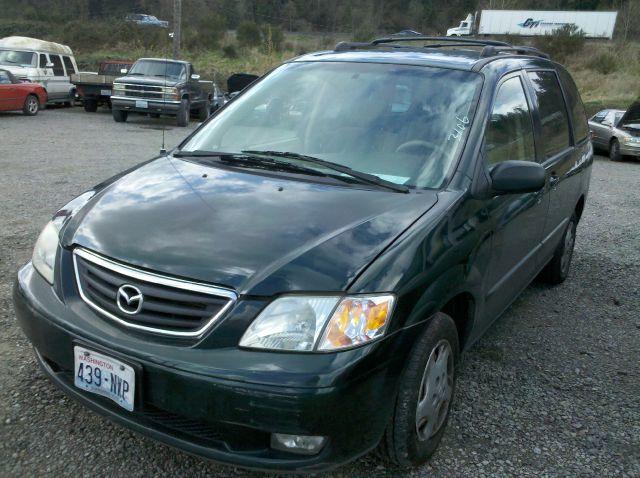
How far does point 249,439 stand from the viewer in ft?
6.72

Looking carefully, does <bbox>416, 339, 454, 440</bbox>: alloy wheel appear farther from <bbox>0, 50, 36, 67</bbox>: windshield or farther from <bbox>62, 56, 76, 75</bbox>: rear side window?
<bbox>62, 56, 76, 75</bbox>: rear side window

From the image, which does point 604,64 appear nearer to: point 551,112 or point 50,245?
point 551,112

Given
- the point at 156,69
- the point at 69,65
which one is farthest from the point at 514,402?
the point at 69,65

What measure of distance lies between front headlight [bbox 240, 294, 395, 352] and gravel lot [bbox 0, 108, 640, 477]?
741 millimetres

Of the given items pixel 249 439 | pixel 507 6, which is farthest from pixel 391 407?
pixel 507 6

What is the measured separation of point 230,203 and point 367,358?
3.03 feet

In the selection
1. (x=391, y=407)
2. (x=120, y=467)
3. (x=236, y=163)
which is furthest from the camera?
(x=236, y=163)

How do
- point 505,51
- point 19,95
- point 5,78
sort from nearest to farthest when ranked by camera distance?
point 505,51 < point 5,78 < point 19,95

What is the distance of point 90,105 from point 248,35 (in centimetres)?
2529

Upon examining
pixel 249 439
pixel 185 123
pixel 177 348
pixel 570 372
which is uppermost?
pixel 177 348

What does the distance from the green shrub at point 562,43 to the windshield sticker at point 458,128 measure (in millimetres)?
40199

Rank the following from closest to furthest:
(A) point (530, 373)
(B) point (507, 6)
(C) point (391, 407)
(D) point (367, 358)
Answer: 1. (D) point (367, 358)
2. (C) point (391, 407)
3. (A) point (530, 373)
4. (B) point (507, 6)

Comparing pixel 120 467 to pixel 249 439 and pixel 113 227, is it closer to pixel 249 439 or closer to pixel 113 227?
pixel 249 439

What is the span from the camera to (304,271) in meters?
2.09
